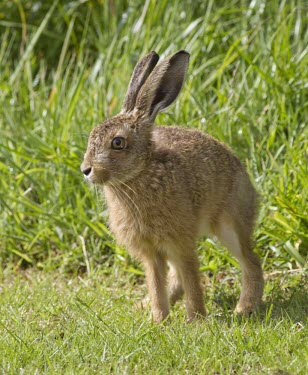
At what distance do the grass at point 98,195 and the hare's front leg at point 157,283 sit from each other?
96mm

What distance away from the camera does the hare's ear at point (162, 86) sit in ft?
14.6

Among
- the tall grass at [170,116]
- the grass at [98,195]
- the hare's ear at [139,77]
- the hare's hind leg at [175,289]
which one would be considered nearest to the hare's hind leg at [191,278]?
the grass at [98,195]

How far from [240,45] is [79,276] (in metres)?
2.34

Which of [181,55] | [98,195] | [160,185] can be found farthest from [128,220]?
[98,195]

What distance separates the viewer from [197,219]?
457 centimetres

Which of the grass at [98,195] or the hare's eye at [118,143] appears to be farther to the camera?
the hare's eye at [118,143]

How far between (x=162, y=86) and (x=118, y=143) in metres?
0.46

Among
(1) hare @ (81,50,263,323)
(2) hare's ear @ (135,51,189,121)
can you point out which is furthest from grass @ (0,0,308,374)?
(2) hare's ear @ (135,51,189,121)

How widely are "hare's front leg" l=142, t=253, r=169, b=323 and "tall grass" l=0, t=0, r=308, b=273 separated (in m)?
0.64

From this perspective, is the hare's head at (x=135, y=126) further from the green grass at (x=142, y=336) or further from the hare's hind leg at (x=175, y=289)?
the hare's hind leg at (x=175, y=289)

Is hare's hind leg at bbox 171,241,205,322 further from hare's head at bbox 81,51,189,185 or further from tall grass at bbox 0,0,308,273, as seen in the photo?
tall grass at bbox 0,0,308,273

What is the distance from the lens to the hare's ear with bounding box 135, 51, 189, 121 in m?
4.46

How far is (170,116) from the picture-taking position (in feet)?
19.3

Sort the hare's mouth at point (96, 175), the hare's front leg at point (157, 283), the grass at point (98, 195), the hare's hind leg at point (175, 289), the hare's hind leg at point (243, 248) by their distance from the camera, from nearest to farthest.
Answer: the grass at point (98, 195), the hare's mouth at point (96, 175), the hare's front leg at point (157, 283), the hare's hind leg at point (243, 248), the hare's hind leg at point (175, 289)
